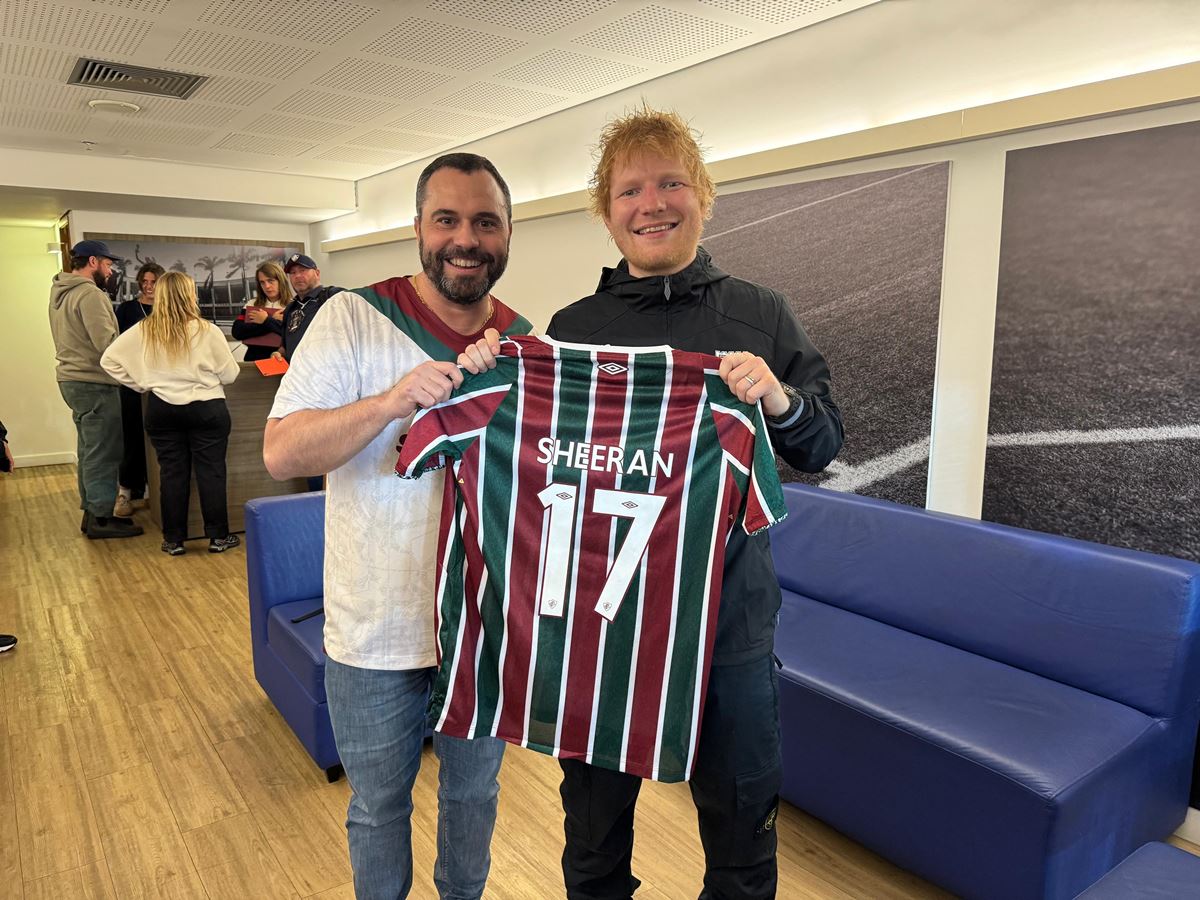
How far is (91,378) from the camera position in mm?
5273

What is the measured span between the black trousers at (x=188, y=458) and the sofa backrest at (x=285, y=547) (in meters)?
2.22

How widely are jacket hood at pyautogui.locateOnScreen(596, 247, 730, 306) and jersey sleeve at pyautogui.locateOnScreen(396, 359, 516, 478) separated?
0.84 ft

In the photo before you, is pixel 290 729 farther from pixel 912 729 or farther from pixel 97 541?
pixel 97 541

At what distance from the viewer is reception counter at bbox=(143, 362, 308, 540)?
5.26 m

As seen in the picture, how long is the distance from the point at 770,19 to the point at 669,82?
0.97 m

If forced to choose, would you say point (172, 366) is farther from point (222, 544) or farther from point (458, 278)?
point (458, 278)

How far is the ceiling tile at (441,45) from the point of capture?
3561 mm

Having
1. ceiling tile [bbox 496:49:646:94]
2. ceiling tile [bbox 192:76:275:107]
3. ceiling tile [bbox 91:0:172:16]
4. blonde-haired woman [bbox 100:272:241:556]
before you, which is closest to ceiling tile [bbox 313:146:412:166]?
ceiling tile [bbox 192:76:275:107]

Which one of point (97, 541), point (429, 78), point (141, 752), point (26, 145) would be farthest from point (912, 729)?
point (26, 145)

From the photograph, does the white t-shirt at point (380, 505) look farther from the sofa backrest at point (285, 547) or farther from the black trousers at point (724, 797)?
the sofa backrest at point (285, 547)

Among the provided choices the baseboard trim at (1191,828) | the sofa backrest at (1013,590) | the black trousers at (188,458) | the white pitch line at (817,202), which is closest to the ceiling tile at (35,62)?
the black trousers at (188,458)

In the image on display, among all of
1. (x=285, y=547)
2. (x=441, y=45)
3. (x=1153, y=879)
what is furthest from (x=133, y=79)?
(x=1153, y=879)

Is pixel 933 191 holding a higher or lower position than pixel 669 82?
lower

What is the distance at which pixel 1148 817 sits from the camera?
212 centimetres
